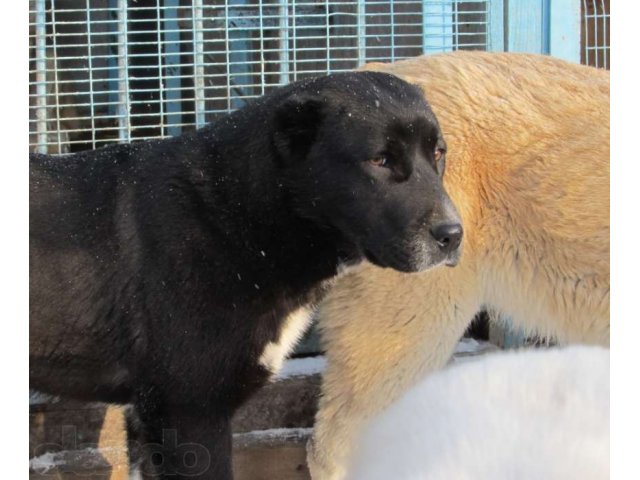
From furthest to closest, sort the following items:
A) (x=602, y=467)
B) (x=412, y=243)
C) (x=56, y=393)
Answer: (x=56, y=393) → (x=412, y=243) → (x=602, y=467)

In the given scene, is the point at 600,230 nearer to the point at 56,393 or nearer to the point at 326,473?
the point at 326,473

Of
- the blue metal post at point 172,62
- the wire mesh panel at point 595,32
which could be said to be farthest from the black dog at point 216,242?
the wire mesh panel at point 595,32

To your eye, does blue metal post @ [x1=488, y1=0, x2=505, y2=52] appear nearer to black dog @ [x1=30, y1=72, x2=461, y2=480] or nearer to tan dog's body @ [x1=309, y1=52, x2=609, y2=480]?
tan dog's body @ [x1=309, y1=52, x2=609, y2=480]

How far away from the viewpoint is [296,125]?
3203mm

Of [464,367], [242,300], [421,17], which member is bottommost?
[242,300]

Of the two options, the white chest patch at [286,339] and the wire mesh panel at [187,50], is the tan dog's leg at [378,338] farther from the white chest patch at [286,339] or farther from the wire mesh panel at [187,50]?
the wire mesh panel at [187,50]

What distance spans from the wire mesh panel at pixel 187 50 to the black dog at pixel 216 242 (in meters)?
1.61

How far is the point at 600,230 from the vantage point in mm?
3979

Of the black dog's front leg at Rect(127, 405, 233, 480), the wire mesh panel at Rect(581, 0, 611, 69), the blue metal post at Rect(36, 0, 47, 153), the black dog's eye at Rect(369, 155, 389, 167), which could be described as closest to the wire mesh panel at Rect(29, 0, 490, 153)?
the blue metal post at Rect(36, 0, 47, 153)

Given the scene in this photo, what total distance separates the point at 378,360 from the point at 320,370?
2.83 ft

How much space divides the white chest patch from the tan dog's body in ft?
1.81

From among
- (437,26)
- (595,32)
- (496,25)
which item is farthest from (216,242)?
(595,32)

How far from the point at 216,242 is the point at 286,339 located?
19.0 inches
